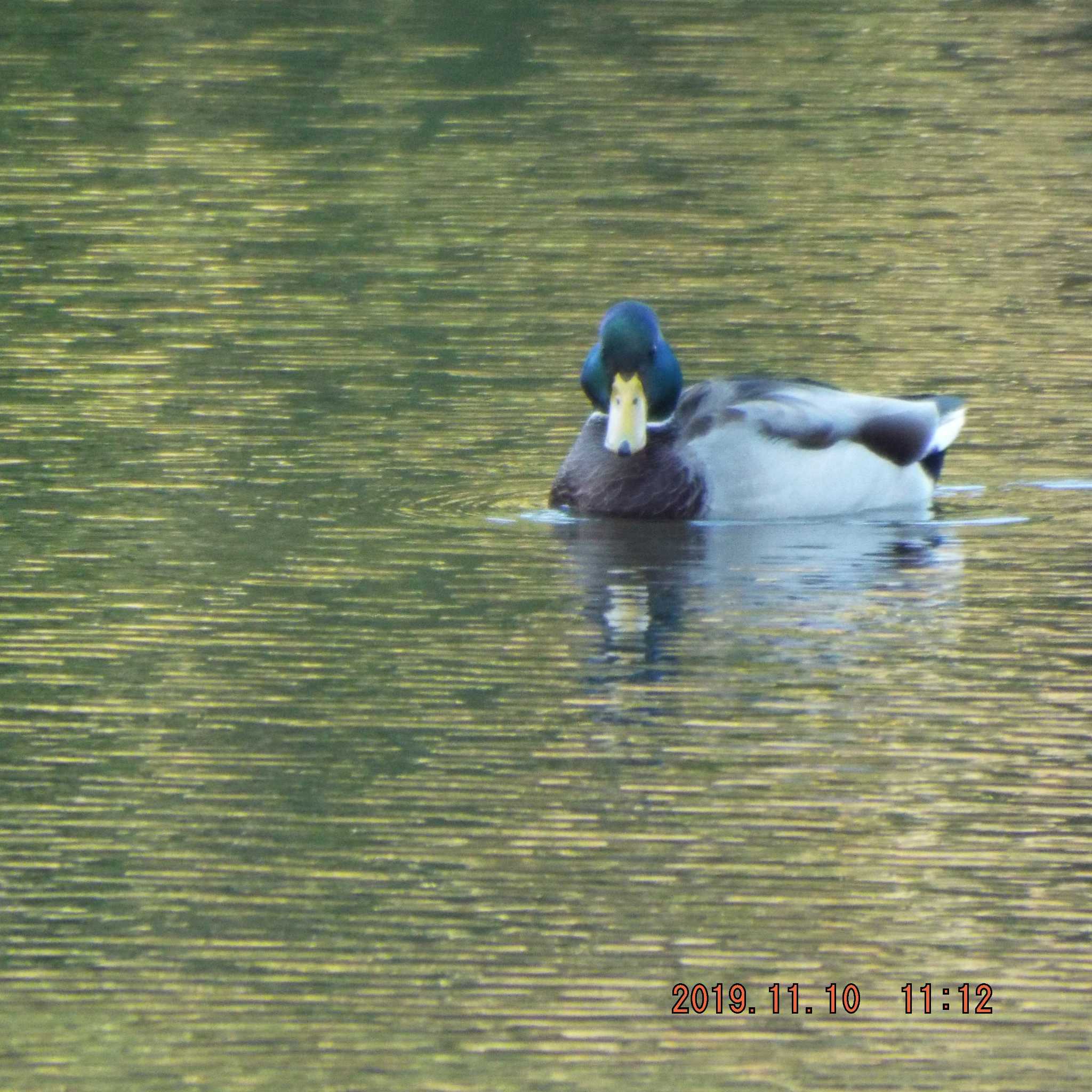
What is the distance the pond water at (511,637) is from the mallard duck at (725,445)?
0.19 meters

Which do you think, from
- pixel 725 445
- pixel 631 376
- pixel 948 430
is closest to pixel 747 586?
pixel 725 445

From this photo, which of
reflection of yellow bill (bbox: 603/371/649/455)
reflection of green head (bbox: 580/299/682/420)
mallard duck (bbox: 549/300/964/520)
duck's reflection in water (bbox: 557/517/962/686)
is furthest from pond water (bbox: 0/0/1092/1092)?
reflection of green head (bbox: 580/299/682/420)

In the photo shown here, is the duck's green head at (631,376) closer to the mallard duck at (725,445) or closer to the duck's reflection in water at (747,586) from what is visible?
the mallard duck at (725,445)

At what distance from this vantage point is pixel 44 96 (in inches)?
979

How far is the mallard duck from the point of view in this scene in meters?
12.9

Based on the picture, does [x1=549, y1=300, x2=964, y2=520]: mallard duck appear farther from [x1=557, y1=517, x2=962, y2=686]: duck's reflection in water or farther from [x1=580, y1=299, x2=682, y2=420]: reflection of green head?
[x1=557, y1=517, x2=962, y2=686]: duck's reflection in water

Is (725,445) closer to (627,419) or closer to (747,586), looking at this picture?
(627,419)

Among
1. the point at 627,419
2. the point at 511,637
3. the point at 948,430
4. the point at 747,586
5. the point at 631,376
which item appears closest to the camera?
the point at 511,637

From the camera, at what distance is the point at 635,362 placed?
1299cm

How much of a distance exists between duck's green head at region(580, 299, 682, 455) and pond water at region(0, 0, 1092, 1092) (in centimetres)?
44

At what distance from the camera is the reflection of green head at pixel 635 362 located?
12961 millimetres

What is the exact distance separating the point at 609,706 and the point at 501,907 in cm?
195

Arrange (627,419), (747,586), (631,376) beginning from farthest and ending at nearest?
(631,376), (627,419), (747,586)

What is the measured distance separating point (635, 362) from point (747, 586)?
5.91 ft
